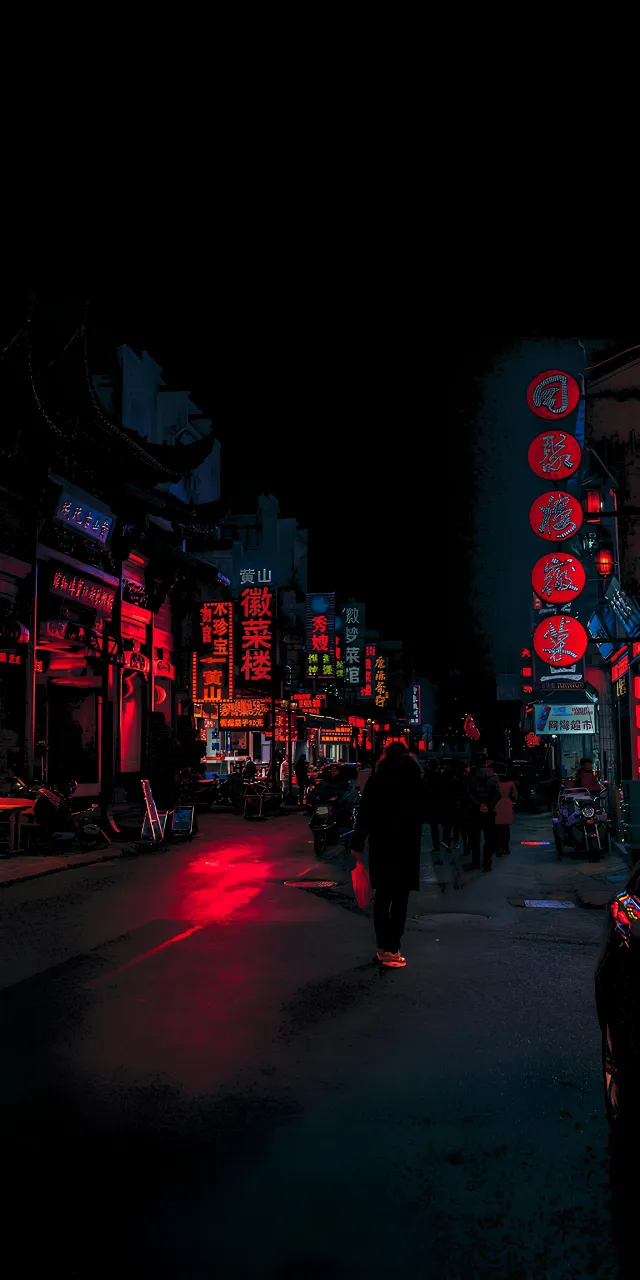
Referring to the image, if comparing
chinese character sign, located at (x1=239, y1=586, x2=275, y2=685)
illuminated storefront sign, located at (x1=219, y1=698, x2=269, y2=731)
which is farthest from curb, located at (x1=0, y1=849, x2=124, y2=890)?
illuminated storefront sign, located at (x1=219, y1=698, x2=269, y2=731)

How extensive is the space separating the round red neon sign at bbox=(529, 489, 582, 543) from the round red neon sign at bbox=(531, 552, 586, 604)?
48.8 inches

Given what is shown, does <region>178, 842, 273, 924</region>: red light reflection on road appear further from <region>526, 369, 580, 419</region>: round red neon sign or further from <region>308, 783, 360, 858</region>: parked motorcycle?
<region>526, 369, 580, 419</region>: round red neon sign

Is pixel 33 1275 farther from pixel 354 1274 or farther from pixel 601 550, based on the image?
pixel 601 550

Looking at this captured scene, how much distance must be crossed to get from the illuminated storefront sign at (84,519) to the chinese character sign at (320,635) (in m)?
28.5

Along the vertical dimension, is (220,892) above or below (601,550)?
below

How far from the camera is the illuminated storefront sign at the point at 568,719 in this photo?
34.8 m

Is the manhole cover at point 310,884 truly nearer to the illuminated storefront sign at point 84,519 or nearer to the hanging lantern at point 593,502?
the illuminated storefront sign at point 84,519

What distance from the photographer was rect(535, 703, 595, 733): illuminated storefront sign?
34781 mm

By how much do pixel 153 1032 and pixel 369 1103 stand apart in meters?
Result: 1.96

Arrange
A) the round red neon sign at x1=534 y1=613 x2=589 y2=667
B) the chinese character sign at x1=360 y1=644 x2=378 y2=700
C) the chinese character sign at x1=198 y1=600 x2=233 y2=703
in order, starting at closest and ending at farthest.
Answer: the round red neon sign at x1=534 y1=613 x2=589 y2=667
the chinese character sign at x1=198 y1=600 x2=233 y2=703
the chinese character sign at x1=360 y1=644 x2=378 y2=700

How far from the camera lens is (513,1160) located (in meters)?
4.48

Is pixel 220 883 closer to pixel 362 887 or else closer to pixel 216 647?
pixel 362 887

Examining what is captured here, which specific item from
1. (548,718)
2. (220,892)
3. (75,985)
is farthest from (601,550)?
(75,985)

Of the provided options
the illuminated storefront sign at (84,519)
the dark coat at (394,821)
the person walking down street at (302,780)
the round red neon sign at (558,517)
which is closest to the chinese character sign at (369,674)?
the person walking down street at (302,780)
